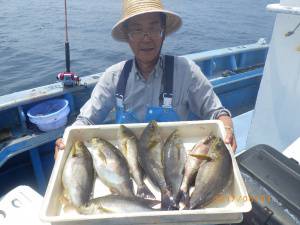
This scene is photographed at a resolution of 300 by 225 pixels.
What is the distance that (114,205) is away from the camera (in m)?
1.52

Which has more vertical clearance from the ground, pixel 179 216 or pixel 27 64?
pixel 179 216

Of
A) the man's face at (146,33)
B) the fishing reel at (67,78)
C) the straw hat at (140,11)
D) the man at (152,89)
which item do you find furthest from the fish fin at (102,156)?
the fishing reel at (67,78)

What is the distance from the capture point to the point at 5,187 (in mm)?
3768

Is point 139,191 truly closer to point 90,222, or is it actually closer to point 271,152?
point 90,222

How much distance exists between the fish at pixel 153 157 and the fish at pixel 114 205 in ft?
0.55

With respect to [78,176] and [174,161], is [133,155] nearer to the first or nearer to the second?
[174,161]

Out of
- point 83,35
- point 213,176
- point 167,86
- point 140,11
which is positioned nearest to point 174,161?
point 213,176

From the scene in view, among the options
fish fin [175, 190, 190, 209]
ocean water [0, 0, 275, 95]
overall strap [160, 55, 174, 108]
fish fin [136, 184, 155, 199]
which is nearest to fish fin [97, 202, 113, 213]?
fish fin [136, 184, 155, 199]

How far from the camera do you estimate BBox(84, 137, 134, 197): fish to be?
5.69 ft

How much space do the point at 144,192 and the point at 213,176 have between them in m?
0.40

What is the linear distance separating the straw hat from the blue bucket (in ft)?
4.14

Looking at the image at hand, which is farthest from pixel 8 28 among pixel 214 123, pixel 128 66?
pixel 214 123

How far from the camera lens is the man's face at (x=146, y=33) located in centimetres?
249

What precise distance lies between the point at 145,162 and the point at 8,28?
12.7 m
